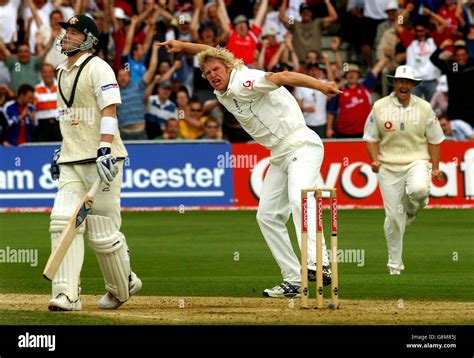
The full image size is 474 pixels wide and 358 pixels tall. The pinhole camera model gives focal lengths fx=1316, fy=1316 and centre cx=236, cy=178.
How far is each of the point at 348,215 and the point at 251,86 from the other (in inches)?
388

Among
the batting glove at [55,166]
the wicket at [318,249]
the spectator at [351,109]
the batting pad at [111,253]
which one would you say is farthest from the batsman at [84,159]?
the spectator at [351,109]

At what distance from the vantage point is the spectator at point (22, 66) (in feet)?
75.2

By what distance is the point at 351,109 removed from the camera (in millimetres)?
23094

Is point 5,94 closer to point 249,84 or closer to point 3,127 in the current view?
point 3,127

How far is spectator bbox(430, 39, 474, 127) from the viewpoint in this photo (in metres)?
23.1

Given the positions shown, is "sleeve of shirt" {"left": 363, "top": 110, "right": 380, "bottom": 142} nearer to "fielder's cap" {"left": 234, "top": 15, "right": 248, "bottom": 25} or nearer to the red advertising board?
the red advertising board

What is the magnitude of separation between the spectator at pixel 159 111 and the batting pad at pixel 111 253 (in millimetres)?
11882

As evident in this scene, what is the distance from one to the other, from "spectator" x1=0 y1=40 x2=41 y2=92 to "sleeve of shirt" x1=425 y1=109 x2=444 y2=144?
395 inches

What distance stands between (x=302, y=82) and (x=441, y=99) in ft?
42.4

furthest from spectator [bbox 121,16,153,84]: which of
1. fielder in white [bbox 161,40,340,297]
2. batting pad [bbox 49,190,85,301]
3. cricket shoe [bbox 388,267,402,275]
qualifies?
batting pad [bbox 49,190,85,301]

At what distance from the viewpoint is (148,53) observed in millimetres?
A: 23766

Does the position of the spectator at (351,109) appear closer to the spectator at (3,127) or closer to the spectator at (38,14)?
the spectator at (38,14)
